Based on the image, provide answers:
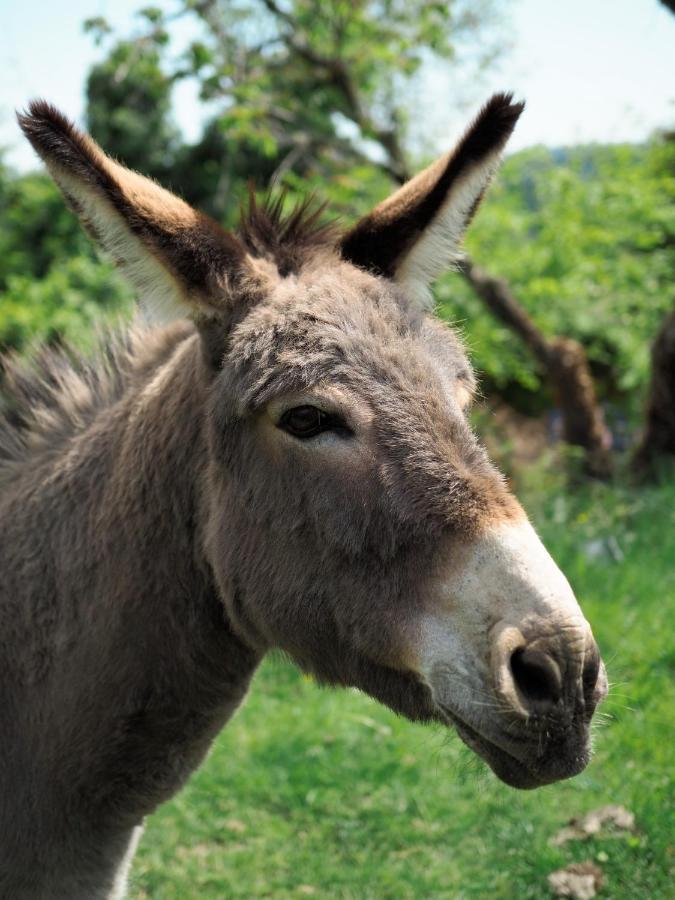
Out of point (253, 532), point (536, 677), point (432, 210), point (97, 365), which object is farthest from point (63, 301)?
point (536, 677)

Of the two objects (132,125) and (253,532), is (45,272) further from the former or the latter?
(253,532)

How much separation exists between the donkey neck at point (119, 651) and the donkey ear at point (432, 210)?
773 mm

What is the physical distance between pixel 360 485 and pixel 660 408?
8.06 meters

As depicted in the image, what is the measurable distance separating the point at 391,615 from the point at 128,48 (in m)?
7.72

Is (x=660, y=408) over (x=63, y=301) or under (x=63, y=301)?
under

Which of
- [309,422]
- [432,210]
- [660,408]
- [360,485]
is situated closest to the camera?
[360,485]

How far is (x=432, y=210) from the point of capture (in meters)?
2.86

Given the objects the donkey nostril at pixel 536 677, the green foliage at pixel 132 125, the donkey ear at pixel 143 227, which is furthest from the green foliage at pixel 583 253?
the green foliage at pixel 132 125

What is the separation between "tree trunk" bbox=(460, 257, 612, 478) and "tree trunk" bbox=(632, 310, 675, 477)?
523 mm

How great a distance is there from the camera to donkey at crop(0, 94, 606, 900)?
1986 mm

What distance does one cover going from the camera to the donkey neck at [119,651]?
8.38ft

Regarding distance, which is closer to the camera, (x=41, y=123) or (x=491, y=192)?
(x=41, y=123)

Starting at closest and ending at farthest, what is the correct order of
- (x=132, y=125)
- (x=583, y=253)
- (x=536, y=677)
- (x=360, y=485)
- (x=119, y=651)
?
(x=536, y=677), (x=360, y=485), (x=119, y=651), (x=583, y=253), (x=132, y=125)

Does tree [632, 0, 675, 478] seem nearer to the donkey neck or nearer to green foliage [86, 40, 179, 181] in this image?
the donkey neck
